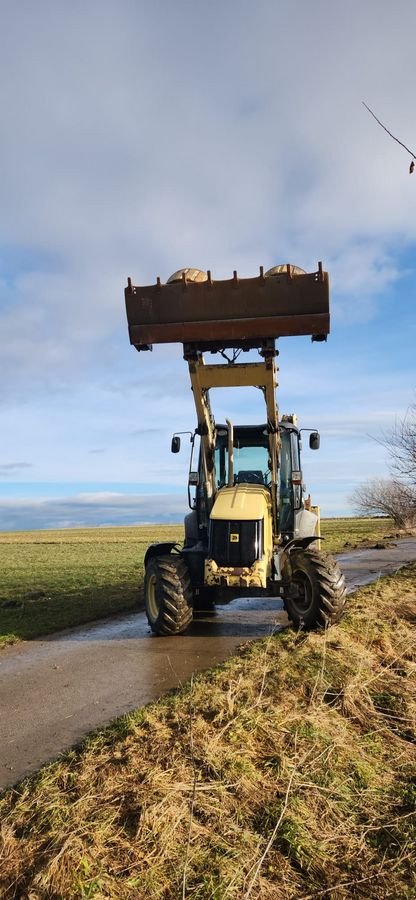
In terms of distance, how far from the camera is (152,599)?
33.6 ft

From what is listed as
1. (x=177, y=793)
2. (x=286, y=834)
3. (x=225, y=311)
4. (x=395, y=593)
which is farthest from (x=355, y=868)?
(x=395, y=593)

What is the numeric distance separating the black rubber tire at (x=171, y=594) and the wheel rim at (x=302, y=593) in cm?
A: 154

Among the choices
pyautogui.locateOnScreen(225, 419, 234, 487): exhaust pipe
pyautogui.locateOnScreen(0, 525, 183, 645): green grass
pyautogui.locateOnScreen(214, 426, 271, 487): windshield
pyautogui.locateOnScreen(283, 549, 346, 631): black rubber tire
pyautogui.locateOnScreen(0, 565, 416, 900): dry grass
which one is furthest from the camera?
pyautogui.locateOnScreen(0, 525, 183, 645): green grass

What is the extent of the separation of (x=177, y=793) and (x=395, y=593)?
28.9ft

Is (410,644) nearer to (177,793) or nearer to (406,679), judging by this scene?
(406,679)

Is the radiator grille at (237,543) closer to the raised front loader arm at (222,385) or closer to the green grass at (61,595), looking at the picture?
the raised front loader arm at (222,385)

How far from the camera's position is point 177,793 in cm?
437

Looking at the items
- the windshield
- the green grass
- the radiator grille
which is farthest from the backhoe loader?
the green grass

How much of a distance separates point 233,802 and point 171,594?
5.20 metres

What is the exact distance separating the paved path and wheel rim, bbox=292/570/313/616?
88 cm

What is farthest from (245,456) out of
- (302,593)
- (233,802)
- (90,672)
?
(233,802)

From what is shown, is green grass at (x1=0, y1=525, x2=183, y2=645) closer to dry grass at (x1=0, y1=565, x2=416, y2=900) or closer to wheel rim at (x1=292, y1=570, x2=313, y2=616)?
wheel rim at (x1=292, y1=570, x2=313, y2=616)

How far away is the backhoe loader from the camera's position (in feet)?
30.3

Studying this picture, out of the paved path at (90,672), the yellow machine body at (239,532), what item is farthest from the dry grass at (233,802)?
the yellow machine body at (239,532)
